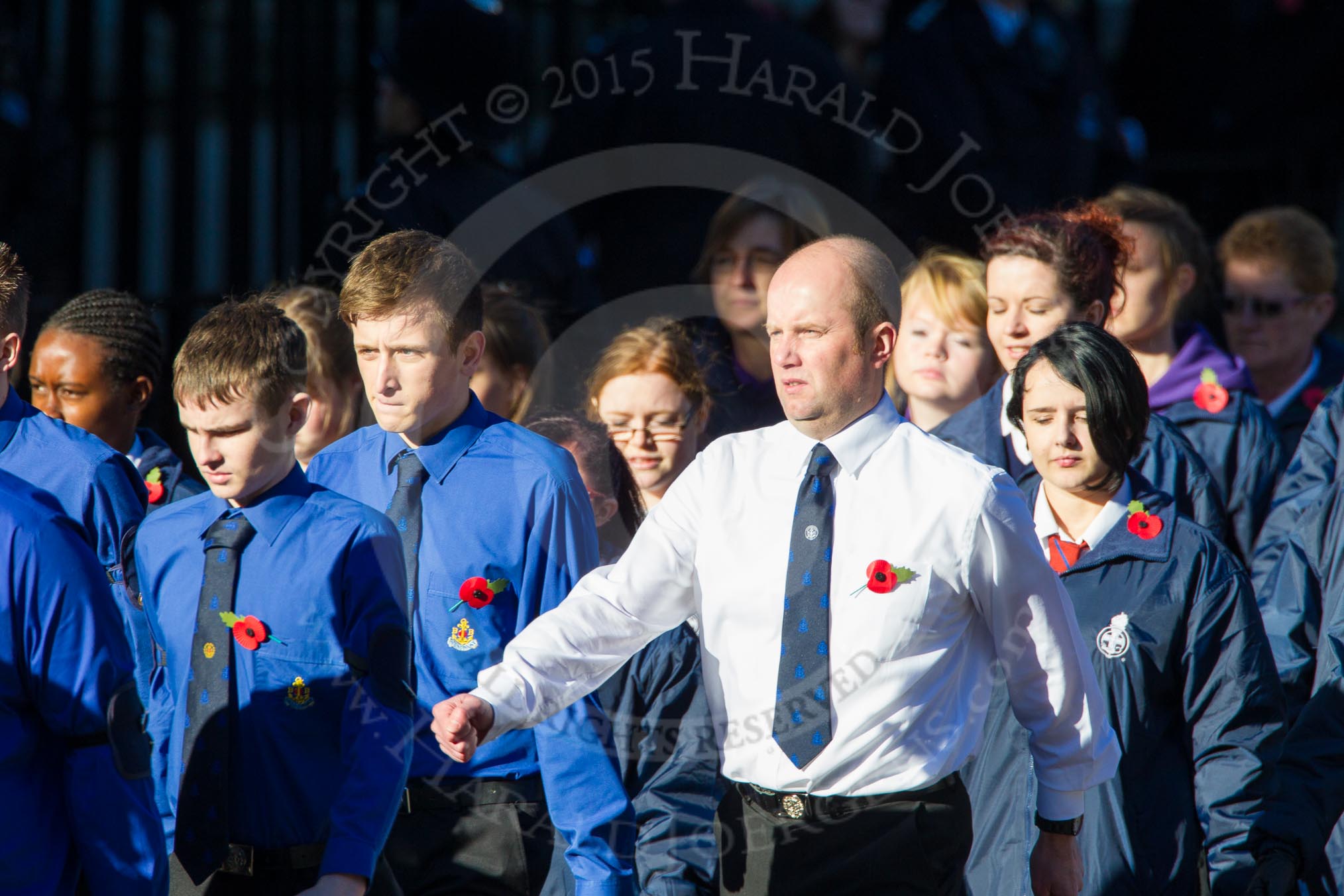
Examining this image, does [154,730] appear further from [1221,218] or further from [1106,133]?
[1221,218]

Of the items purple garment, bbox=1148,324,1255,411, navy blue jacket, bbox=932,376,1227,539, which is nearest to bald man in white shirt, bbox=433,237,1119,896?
navy blue jacket, bbox=932,376,1227,539

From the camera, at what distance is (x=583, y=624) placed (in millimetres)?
2830

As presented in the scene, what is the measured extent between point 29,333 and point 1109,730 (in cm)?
471

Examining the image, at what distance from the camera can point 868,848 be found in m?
2.68

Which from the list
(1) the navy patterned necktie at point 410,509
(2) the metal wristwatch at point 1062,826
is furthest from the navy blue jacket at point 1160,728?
(1) the navy patterned necktie at point 410,509

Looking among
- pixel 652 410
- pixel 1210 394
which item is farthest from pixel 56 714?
pixel 1210 394

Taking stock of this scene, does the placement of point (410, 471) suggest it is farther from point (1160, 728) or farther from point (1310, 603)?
point (1310, 603)

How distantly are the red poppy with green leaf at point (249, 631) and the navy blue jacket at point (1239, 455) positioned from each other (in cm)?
271

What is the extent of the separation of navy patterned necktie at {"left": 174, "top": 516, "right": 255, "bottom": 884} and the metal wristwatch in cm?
151

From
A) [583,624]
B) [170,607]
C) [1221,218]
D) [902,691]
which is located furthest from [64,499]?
[1221,218]

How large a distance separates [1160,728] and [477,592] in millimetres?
1503

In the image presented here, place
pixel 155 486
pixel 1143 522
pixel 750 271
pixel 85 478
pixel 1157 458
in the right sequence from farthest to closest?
pixel 750 271
pixel 155 486
pixel 1157 458
pixel 85 478
pixel 1143 522

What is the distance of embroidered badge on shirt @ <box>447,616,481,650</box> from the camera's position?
3.21 meters

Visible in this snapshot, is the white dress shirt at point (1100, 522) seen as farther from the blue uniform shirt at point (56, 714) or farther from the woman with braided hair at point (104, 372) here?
the woman with braided hair at point (104, 372)
